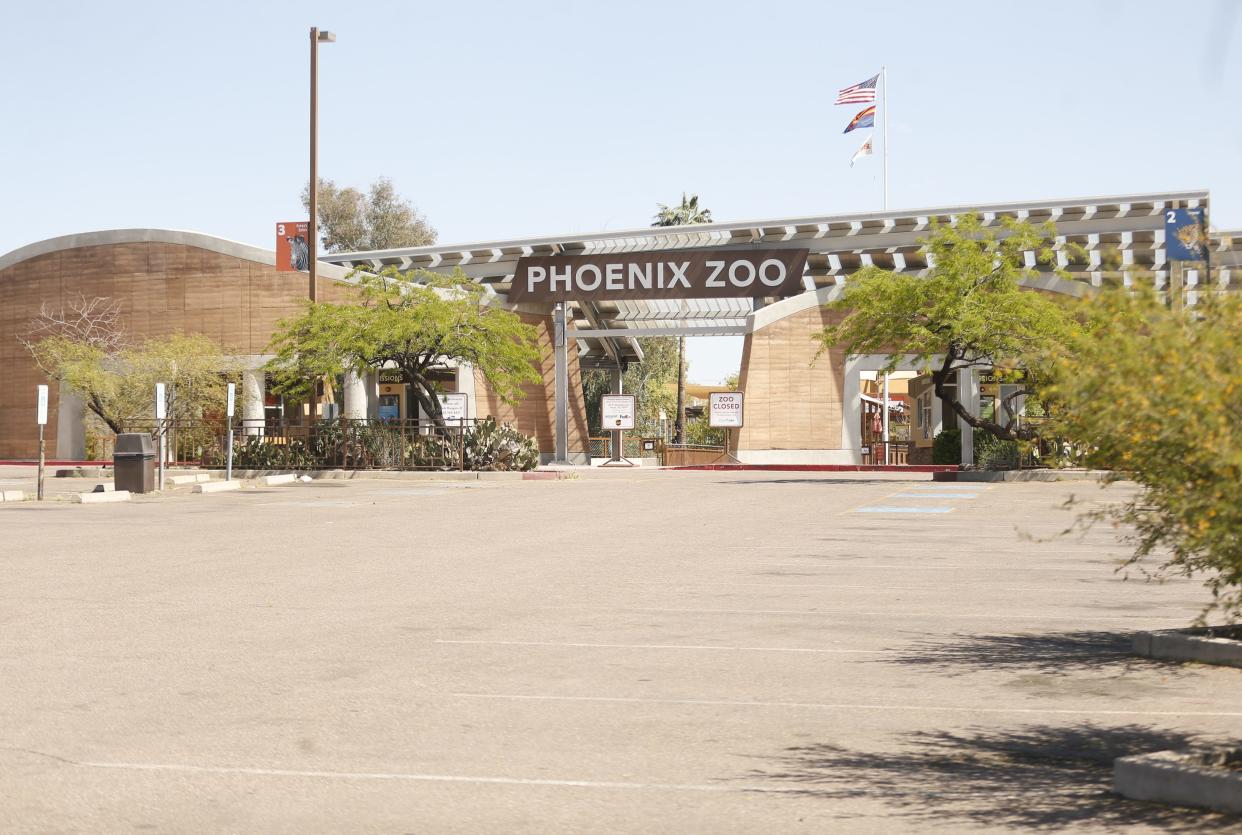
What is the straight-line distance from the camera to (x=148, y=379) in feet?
159

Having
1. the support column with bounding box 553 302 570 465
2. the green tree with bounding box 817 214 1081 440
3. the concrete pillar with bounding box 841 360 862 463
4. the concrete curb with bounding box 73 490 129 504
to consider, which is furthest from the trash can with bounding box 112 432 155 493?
the concrete pillar with bounding box 841 360 862 463

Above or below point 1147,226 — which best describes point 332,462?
below

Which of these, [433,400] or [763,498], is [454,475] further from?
[763,498]

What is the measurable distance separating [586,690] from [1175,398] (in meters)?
3.68

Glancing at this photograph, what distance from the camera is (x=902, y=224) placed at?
54.2 meters

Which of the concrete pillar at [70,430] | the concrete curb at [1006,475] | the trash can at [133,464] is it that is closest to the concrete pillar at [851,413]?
the concrete curb at [1006,475]

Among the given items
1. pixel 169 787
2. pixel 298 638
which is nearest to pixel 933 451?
pixel 298 638

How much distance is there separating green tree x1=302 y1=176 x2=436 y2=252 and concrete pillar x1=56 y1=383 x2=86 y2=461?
41.8 metres

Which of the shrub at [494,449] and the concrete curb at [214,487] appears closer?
the concrete curb at [214,487]

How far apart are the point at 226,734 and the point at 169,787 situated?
915mm

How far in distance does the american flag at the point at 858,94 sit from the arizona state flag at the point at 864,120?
2.48 feet

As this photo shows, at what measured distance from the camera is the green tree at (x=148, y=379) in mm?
47906

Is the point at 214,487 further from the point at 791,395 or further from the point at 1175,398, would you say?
the point at 1175,398

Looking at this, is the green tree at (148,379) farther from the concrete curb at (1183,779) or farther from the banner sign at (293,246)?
the concrete curb at (1183,779)
